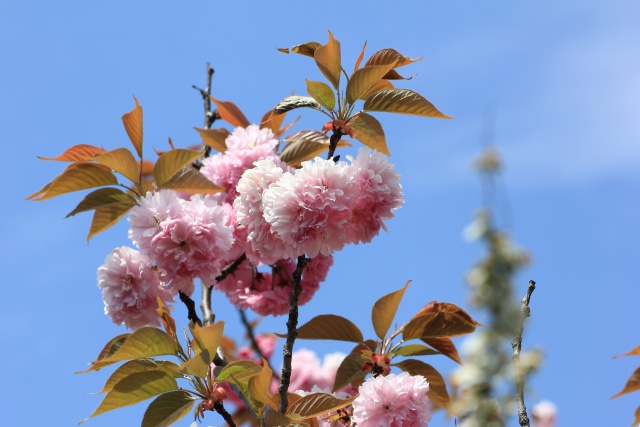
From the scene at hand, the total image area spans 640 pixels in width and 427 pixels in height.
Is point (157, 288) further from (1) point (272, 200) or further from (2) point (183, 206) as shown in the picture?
(1) point (272, 200)

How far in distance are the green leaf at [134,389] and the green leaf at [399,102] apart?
0.84m

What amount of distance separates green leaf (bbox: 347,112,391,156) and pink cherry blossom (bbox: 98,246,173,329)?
0.63 metres

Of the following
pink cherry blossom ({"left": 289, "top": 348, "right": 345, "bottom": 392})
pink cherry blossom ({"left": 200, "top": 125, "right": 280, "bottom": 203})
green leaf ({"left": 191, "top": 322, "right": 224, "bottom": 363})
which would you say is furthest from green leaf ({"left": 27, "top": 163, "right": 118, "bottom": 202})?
pink cherry blossom ({"left": 289, "top": 348, "right": 345, "bottom": 392})

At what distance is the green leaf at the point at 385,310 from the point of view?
6.40 ft

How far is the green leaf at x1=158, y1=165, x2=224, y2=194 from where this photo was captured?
219cm

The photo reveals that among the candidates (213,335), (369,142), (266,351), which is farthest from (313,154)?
(266,351)

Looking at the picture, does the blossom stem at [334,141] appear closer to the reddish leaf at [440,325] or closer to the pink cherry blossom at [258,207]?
the pink cherry blossom at [258,207]

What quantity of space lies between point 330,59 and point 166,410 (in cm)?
92

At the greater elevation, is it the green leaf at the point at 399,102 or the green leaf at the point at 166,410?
the green leaf at the point at 399,102

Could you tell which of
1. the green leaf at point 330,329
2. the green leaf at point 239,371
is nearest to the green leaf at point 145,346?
the green leaf at point 239,371

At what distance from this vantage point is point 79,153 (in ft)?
7.48

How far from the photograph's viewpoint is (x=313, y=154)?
2416mm

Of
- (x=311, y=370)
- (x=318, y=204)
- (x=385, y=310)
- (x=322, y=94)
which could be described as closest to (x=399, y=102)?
(x=322, y=94)

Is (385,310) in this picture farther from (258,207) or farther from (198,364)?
(198,364)
